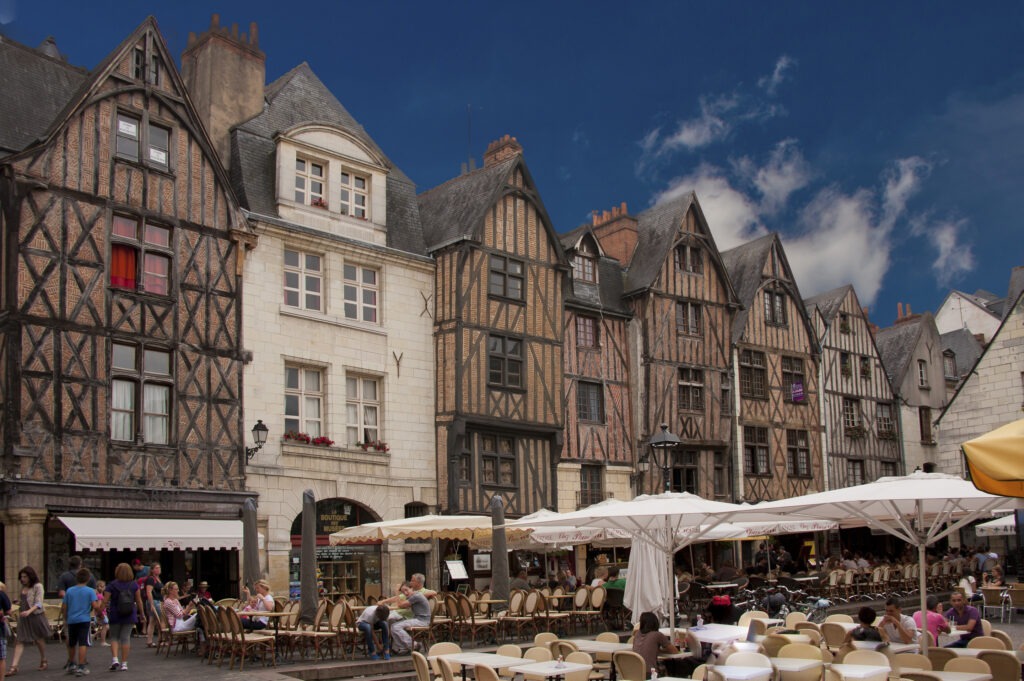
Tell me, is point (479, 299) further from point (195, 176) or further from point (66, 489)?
point (66, 489)

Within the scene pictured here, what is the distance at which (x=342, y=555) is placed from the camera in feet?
67.3

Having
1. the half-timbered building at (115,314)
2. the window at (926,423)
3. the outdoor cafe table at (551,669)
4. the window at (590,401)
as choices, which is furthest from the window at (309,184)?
the window at (926,423)

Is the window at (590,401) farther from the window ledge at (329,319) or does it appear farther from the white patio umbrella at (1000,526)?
the white patio umbrella at (1000,526)

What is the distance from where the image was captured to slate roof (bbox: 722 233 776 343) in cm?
2927

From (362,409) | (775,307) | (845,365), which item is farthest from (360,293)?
(845,365)

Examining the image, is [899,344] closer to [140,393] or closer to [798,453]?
[798,453]

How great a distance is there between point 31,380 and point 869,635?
12597 millimetres

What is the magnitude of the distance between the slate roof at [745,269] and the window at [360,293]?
36.6ft

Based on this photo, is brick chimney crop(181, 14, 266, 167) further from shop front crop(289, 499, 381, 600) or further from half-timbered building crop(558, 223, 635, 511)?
half-timbered building crop(558, 223, 635, 511)

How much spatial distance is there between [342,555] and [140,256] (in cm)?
678

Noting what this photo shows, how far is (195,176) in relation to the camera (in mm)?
19094

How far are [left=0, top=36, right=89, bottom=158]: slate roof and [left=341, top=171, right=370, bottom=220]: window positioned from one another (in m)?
5.28

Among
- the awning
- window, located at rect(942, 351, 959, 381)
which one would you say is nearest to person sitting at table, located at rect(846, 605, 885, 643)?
the awning

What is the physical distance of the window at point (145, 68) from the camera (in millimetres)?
18656
